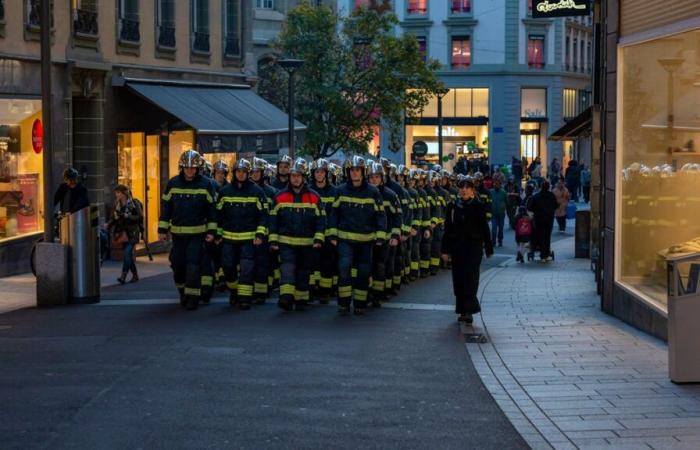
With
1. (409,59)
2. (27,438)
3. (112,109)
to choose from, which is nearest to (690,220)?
(27,438)

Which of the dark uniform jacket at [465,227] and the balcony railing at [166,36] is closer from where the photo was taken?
the dark uniform jacket at [465,227]

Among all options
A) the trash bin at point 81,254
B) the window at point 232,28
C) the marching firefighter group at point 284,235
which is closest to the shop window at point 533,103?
the window at point 232,28

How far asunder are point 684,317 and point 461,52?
60663 mm

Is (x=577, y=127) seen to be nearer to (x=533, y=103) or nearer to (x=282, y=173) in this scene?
(x=282, y=173)

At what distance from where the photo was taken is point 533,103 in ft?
230

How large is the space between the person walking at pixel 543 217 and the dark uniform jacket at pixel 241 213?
1169cm

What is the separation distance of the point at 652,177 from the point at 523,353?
3295 mm

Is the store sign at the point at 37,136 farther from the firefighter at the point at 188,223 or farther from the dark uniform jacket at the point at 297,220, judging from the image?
the dark uniform jacket at the point at 297,220

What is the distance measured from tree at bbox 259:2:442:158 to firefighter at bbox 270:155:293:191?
2106 centimetres

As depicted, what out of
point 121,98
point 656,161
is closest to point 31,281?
point 121,98

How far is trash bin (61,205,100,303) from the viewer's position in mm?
16719

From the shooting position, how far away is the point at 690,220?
1345cm

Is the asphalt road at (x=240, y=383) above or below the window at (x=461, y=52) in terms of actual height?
below

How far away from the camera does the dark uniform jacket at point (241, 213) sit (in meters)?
16.4
